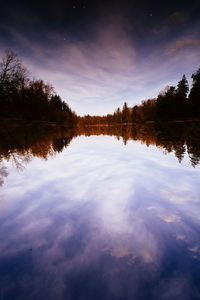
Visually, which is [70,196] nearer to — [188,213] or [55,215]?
[55,215]

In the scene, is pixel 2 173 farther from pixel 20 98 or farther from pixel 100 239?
pixel 20 98

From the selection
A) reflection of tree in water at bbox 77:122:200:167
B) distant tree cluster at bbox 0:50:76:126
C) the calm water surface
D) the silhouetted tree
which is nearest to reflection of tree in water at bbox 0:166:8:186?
the calm water surface

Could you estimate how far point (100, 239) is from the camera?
1.66 m

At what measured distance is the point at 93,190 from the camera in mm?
2877

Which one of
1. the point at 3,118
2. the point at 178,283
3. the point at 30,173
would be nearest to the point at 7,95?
the point at 3,118

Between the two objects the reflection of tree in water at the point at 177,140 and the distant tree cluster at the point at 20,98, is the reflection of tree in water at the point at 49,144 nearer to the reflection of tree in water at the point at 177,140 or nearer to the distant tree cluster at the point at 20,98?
the reflection of tree in water at the point at 177,140

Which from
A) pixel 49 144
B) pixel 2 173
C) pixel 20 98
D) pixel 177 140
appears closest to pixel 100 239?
pixel 2 173

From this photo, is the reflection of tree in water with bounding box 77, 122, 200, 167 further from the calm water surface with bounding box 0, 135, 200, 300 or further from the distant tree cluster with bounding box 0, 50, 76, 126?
the distant tree cluster with bounding box 0, 50, 76, 126

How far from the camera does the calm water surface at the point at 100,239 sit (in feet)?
3.81

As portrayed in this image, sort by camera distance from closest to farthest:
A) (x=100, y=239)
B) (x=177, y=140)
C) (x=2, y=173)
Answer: (x=100, y=239) < (x=2, y=173) < (x=177, y=140)

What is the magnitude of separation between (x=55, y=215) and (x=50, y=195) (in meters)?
0.67

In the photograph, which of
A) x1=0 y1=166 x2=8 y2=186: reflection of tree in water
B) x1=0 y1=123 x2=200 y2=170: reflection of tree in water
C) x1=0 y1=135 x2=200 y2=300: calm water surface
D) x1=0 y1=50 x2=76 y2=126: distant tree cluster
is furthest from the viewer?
x1=0 y1=50 x2=76 y2=126: distant tree cluster

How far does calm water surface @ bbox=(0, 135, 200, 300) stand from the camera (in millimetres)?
1162

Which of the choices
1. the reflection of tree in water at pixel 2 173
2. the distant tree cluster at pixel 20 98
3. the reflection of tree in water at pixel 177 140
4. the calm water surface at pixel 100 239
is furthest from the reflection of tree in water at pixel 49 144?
the distant tree cluster at pixel 20 98
